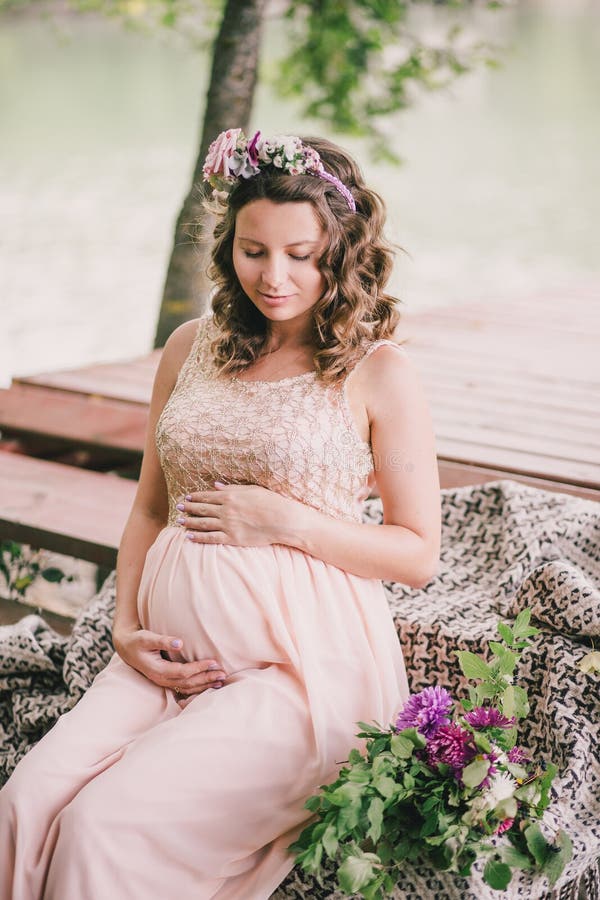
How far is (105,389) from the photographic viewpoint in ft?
14.9

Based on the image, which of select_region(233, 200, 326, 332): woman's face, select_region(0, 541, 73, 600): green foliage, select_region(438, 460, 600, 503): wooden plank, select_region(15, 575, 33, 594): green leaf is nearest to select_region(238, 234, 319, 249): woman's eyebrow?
select_region(233, 200, 326, 332): woman's face

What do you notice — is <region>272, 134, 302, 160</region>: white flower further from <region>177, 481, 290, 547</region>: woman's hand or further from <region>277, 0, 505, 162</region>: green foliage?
<region>277, 0, 505, 162</region>: green foliage

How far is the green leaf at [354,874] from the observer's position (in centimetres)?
172

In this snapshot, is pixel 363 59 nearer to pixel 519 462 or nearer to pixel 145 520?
pixel 519 462

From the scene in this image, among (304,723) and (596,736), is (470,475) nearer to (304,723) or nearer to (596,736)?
(596,736)

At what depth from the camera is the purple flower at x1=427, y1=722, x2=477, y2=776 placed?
5.92ft

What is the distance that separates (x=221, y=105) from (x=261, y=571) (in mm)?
3265

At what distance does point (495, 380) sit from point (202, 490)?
2.70 metres

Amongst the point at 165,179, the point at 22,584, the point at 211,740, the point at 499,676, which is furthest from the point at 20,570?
the point at 165,179

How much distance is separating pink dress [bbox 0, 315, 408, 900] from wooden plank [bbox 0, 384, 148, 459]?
174 cm

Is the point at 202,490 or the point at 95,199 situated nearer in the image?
the point at 202,490

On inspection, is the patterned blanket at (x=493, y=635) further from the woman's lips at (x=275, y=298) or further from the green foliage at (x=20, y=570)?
the woman's lips at (x=275, y=298)

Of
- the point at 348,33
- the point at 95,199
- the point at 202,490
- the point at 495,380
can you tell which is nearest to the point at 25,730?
the point at 202,490

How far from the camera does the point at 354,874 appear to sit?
1.73 m
